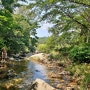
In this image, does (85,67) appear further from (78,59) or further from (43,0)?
(43,0)

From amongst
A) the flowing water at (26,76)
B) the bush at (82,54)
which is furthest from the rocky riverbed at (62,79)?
the bush at (82,54)

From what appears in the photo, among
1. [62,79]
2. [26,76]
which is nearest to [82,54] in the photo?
[62,79]

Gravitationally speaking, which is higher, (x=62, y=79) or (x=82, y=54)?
(x=82, y=54)

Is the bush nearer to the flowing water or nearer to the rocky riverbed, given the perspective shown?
the rocky riverbed

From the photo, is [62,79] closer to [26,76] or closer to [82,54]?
[82,54]

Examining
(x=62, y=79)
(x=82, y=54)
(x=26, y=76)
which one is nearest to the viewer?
(x=62, y=79)

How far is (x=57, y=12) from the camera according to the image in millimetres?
12844

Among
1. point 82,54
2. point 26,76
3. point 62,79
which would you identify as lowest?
point 62,79

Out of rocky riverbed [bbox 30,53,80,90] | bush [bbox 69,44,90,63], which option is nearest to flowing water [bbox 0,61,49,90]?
rocky riverbed [bbox 30,53,80,90]

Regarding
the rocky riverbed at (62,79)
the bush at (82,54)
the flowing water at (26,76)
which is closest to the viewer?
the rocky riverbed at (62,79)

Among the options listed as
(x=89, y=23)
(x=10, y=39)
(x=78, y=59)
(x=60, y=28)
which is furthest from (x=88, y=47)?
(x=10, y=39)

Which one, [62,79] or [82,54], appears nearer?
[62,79]

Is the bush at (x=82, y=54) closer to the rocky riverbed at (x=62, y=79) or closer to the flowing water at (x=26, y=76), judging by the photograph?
the rocky riverbed at (x=62, y=79)

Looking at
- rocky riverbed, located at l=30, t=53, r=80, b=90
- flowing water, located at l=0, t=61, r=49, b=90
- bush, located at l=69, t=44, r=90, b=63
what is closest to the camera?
rocky riverbed, located at l=30, t=53, r=80, b=90
